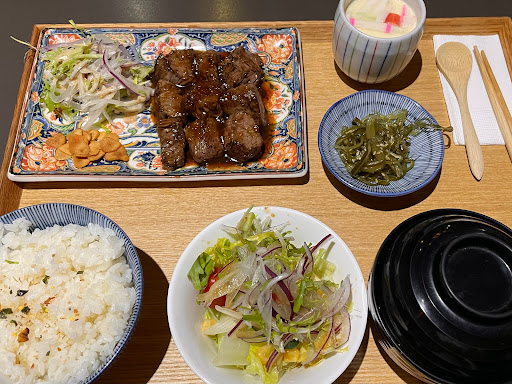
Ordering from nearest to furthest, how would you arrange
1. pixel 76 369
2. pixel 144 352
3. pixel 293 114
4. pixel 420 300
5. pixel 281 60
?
pixel 420 300 → pixel 76 369 → pixel 144 352 → pixel 293 114 → pixel 281 60

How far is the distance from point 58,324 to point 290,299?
851 millimetres

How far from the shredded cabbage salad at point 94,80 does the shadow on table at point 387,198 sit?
1.23m

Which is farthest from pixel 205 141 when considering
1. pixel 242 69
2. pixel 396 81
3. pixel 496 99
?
pixel 496 99

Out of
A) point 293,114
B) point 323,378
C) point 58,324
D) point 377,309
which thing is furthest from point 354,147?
point 58,324

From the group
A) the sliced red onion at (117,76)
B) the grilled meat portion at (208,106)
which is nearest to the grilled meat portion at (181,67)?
the grilled meat portion at (208,106)

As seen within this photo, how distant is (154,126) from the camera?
238cm

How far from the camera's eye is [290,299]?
153 centimetres

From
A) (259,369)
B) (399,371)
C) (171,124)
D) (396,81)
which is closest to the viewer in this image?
(259,369)

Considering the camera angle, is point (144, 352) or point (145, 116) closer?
point (144, 352)

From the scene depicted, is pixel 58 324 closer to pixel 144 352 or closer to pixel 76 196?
pixel 144 352

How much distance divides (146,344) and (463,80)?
214 cm

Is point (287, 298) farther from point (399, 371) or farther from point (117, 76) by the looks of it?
point (117, 76)

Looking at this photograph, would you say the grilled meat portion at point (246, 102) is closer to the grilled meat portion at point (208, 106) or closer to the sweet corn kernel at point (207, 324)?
the grilled meat portion at point (208, 106)

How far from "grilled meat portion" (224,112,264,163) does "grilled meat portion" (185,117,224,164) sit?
0.04m
